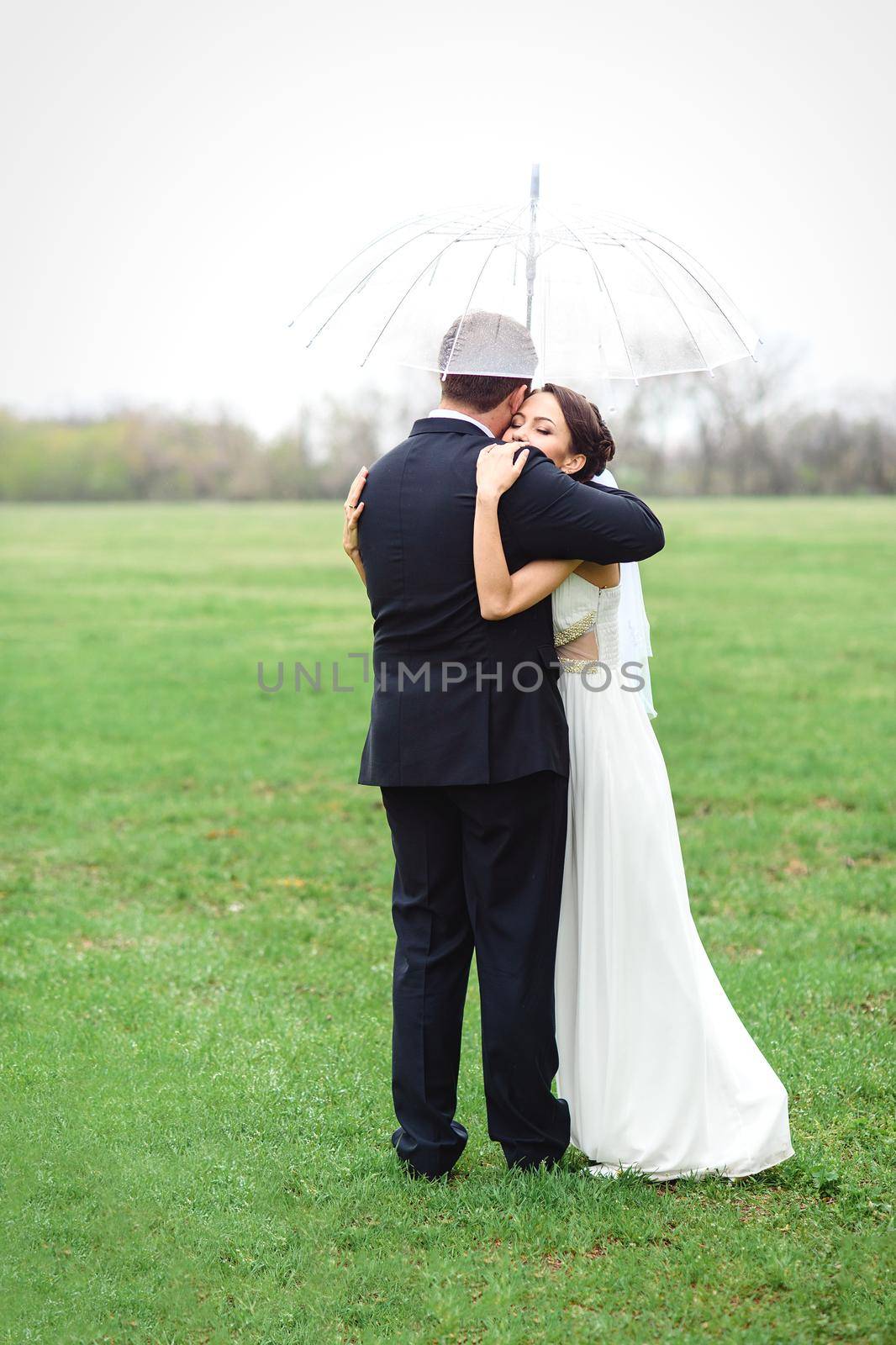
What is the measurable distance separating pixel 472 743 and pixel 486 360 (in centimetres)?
112

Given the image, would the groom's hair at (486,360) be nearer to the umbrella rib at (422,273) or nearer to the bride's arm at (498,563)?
the bride's arm at (498,563)

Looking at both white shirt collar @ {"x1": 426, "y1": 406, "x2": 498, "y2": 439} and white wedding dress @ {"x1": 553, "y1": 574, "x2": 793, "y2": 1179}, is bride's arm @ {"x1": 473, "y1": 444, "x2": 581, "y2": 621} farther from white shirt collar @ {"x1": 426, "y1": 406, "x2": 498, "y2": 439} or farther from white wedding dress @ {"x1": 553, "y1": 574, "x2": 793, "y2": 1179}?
white wedding dress @ {"x1": 553, "y1": 574, "x2": 793, "y2": 1179}

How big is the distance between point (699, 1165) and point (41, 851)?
5.71 metres

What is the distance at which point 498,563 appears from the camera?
12.2 feet

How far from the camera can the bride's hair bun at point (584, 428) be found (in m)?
3.95

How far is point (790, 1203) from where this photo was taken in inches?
160

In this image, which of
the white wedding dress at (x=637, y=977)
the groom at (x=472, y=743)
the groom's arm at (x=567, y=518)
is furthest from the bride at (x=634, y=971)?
the groom's arm at (x=567, y=518)

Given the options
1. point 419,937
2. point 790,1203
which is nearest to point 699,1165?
point 790,1203

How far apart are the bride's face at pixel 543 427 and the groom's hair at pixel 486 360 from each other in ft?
0.36

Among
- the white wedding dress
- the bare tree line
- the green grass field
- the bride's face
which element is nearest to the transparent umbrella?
the bride's face

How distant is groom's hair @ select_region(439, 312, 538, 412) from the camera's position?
12.4 feet

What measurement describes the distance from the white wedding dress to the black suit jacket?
0.21 m

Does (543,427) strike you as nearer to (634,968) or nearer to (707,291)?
(707,291)

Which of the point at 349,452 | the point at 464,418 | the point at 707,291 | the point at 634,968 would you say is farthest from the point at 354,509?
the point at 349,452
